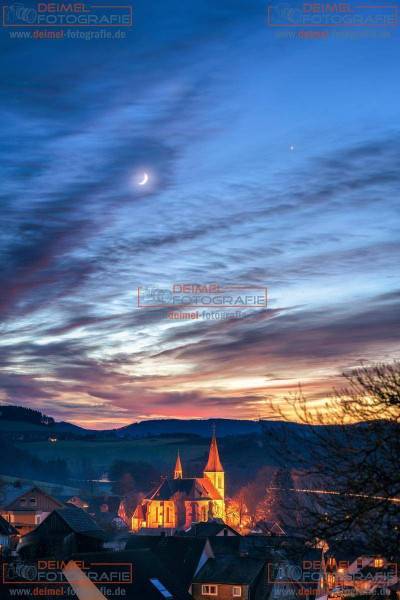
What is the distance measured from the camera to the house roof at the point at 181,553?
57.3m

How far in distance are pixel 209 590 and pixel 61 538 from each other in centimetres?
1101

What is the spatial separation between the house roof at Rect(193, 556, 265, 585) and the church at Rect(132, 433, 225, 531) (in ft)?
332

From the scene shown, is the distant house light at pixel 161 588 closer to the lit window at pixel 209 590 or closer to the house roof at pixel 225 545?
the lit window at pixel 209 590

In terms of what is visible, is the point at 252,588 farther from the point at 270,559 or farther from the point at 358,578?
the point at 358,578

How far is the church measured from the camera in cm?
16088

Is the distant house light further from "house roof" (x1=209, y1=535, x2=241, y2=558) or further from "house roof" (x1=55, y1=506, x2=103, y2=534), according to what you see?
"house roof" (x1=209, y1=535, x2=241, y2=558)

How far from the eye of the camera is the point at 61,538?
53625 millimetres

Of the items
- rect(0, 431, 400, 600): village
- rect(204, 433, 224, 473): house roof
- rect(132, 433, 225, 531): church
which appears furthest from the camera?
rect(204, 433, 224, 473): house roof

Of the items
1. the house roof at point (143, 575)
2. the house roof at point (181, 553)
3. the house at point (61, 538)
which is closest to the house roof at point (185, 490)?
the house roof at point (181, 553)

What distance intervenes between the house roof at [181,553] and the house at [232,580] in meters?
0.79

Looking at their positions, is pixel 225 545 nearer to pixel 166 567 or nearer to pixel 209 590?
pixel 209 590

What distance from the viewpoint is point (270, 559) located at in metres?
55.7

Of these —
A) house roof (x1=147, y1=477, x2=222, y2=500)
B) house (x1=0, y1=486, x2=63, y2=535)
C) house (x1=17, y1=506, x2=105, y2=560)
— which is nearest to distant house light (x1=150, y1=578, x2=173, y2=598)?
house (x1=17, y1=506, x2=105, y2=560)

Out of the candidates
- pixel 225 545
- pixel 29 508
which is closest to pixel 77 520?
pixel 225 545
